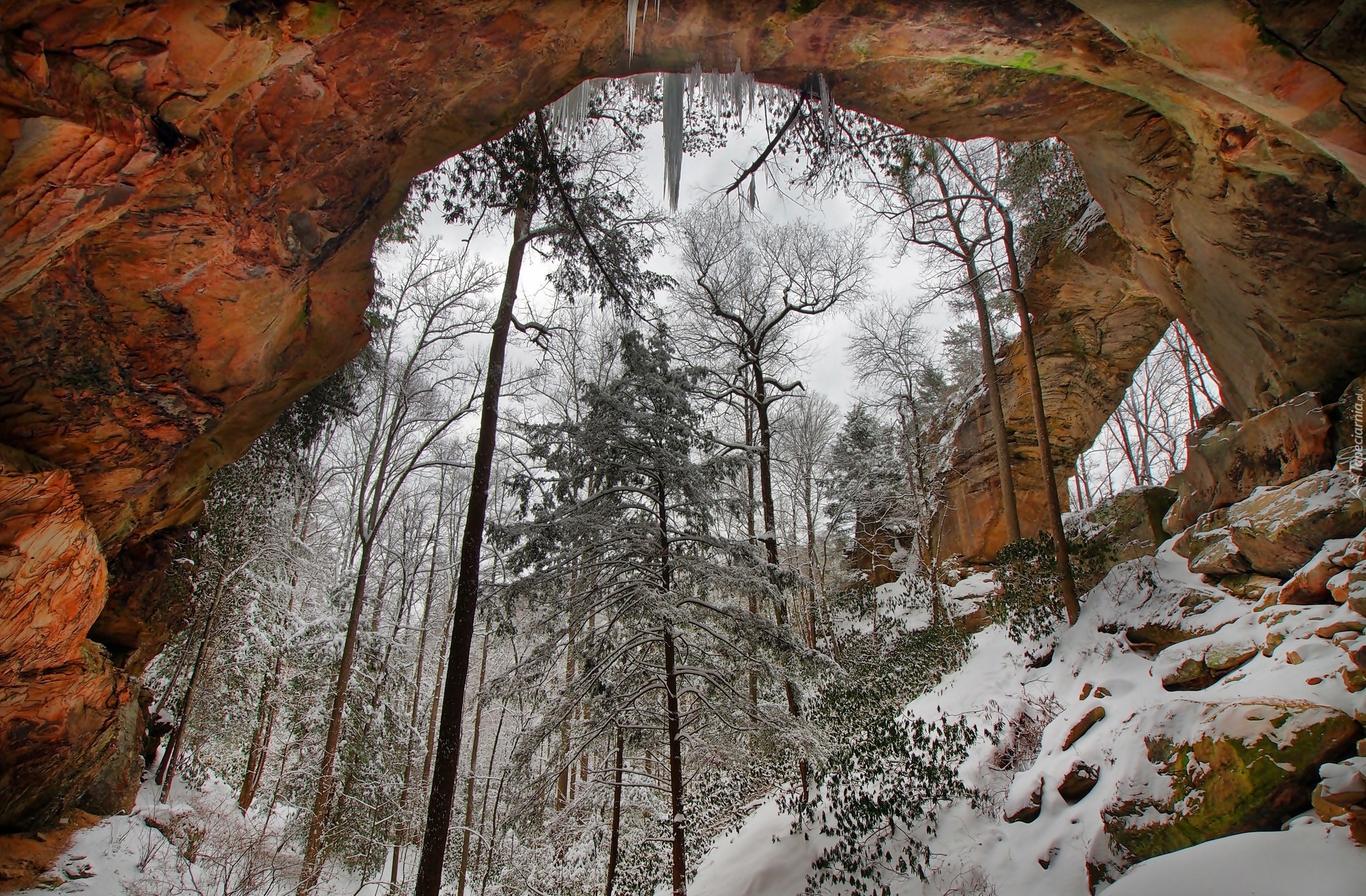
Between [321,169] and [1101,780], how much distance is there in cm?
824

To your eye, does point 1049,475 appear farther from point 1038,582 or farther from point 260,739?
point 260,739

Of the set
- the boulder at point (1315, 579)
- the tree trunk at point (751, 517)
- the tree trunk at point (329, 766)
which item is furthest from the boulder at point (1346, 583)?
the tree trunk at point (329, 766)

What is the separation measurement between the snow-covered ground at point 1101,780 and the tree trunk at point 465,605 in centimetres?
380

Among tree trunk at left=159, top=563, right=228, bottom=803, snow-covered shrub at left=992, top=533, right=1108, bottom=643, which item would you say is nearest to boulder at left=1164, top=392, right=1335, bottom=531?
snow-covered shrub at left=992, top=533, right=1108, bottom=643

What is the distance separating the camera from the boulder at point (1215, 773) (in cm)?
340

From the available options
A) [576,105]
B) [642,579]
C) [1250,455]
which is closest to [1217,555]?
[1250,455]

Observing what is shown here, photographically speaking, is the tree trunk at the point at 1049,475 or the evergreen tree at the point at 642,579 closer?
the evergreen tree at the point at 642,579

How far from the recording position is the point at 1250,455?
6145 mm

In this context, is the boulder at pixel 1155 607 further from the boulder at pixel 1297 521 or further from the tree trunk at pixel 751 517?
the tree trunk at pixel 751 517

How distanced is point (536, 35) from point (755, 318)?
28.2ft

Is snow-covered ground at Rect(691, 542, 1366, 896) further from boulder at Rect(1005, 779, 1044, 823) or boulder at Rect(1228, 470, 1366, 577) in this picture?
boulder at Rect(1228, 470, 1366, 577)

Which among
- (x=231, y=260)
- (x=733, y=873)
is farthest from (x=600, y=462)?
(x=733, y=873)

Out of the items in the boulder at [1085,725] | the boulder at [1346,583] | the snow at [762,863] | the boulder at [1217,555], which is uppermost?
the boulder at [1217,555]

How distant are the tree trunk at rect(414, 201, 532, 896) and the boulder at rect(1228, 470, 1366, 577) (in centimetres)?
775
